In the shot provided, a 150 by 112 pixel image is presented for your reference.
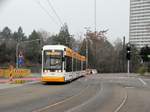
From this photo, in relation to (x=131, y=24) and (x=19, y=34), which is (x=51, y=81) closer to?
(x=131, y=24)

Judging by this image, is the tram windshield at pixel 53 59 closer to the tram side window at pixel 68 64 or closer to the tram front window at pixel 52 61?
the tram front window at pixel 52 61

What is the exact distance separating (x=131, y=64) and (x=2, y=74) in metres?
76.4

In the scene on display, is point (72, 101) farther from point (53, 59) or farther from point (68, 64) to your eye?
point (68, 64)

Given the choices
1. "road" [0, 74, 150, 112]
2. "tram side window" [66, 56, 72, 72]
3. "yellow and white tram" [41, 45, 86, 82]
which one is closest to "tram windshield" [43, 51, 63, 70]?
"yellow and white tram" [41, 45, 86, 82]

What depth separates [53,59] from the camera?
40094mm

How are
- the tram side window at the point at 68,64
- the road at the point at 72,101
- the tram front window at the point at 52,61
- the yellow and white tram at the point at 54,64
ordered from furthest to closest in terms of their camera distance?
the tram side window at the point at 68,64 → the tram front window at the point at 52,61 → the yellow and white tram at the point at 54,64 → the road at the point at 72,101

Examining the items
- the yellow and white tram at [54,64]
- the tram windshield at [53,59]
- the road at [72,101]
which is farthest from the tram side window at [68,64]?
the road at [72,101]

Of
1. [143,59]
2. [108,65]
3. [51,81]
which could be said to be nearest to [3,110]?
[51,81]

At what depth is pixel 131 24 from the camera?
101 m

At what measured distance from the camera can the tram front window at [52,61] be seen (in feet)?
130

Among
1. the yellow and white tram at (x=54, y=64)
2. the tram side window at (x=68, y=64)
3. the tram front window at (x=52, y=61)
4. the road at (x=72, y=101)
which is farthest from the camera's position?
the tram side window at (x=68, y=64)

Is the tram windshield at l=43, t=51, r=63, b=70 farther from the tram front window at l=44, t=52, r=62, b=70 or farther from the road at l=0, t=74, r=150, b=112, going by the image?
the road at l=0, t=74, r=150, b=112

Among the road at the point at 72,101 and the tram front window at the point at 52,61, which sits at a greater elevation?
the tram front window at the point at 52,61

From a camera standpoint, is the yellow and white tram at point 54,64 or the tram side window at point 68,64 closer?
the yellow and white tram at point 54,64
